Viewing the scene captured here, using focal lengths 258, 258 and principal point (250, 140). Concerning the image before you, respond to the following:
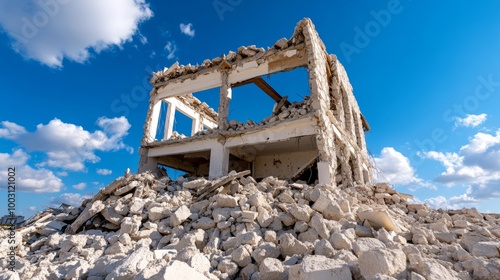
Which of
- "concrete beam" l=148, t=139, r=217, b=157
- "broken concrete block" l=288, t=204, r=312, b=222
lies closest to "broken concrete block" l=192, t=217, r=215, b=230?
"broken concrete block" l=288, t=204, r=312, b=222

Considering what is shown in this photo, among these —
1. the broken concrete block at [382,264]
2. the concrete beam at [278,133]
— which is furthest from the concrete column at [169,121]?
the broken concrete block at [382,264]

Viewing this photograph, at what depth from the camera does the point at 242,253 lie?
121 inches

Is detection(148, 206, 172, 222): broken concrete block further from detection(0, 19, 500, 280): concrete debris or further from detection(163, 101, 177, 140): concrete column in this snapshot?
detection(163, 101, 177, 140): concrete column

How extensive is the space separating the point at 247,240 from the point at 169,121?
35.0 ft

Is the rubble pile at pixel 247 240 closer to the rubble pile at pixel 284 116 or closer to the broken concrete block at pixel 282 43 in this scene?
the rubble pile at pixel 284 116

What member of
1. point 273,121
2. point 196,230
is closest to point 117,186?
point 196,230

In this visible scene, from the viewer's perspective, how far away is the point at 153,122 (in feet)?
40.3

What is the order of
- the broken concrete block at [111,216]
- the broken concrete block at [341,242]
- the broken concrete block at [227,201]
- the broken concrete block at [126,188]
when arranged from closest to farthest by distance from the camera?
the broken concrete block at [341,242] → the broken concrete block at [227,201] → the broken concrete block at [111,216] → the broken concrete block at [126,188]

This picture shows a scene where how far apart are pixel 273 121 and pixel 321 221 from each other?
231 inches

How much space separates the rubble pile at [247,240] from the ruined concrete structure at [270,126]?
277 centimetres

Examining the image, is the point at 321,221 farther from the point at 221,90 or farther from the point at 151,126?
the point at 151,126

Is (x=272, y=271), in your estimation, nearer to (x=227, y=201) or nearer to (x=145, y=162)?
(x=227, y=201)

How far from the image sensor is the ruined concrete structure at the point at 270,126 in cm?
866

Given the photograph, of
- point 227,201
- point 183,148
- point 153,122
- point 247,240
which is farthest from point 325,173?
point 153,122
